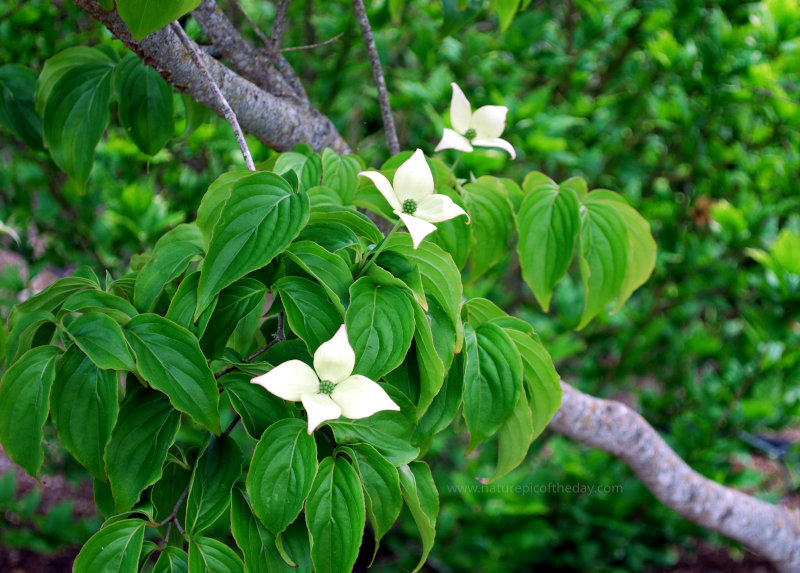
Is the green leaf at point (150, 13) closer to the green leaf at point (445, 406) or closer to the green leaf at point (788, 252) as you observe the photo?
the green leaf at point (445, 406)

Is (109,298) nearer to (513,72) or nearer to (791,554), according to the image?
(791,554)

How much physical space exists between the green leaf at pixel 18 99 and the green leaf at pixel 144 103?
155 mm

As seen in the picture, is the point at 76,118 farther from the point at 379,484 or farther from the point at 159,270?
the point at 379,484

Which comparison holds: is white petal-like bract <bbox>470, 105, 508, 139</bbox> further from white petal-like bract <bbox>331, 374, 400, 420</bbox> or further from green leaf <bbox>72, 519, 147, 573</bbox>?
green leaf <bbox>72, 519, 147, 573</bbox>

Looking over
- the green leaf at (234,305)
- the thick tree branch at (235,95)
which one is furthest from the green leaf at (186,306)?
the thick tree branch at (235,95)

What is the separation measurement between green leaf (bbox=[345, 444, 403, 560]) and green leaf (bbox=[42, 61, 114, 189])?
1.78ft

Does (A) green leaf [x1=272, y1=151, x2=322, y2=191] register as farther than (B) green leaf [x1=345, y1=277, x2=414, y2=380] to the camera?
Yes

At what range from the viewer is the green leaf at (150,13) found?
495 mm

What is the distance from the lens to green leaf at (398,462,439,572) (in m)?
0.57

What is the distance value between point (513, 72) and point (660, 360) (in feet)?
3.18

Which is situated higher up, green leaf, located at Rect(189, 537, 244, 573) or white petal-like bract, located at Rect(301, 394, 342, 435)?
white petal-like bract, located at Rect(301, 394, 342, 435)

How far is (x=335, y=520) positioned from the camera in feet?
1.72

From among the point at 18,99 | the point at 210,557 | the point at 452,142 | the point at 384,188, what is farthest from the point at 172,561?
the point at 18,99

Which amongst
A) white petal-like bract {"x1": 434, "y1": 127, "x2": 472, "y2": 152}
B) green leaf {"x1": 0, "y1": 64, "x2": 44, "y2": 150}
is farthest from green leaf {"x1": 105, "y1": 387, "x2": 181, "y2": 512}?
green leaf {"x1": 0, "y1": 64, "x2": 44, "y2": 150}
